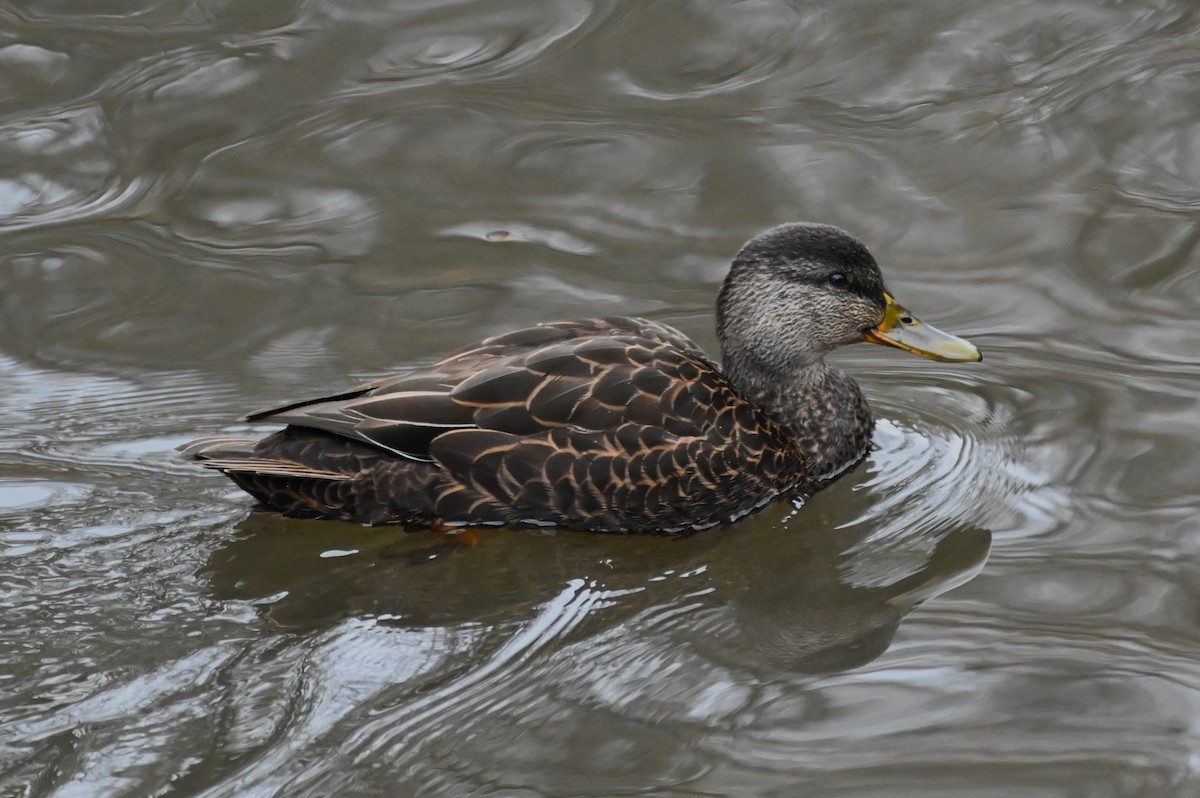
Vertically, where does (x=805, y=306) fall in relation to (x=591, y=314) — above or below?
above

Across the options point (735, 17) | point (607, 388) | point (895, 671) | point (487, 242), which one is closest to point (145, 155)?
point (487, 242)

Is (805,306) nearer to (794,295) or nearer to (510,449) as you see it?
(794,295)

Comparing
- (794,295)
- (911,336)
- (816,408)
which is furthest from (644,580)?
(911,336)

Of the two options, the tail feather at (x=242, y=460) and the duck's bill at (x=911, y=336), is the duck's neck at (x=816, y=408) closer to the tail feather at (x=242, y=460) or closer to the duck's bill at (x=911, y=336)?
the duck's bill at (x=911, y=336)

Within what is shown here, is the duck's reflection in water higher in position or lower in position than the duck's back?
lower

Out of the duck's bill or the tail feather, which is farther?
the duck's bill

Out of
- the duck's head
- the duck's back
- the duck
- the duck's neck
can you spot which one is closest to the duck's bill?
the duck's head

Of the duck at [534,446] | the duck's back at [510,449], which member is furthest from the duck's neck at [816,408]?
the duck's back at [510,449]

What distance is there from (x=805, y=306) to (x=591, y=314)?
1446 millimetres

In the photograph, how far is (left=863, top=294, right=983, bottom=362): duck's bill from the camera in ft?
23.0

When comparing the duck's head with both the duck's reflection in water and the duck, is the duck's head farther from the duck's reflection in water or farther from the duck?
the duck's reflection in water

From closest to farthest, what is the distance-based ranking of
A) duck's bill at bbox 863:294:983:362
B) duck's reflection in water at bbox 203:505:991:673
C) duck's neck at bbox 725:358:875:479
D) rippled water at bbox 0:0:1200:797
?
rippled water at bbox 0:0:1200:797 → duck's reflection in water at bbox 203:505:991:673 → duck's neck at bbox 725:358:875:479 → duck's bill at bbox 863:294:983:362

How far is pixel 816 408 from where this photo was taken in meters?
6.95

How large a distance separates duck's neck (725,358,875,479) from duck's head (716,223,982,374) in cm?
5
